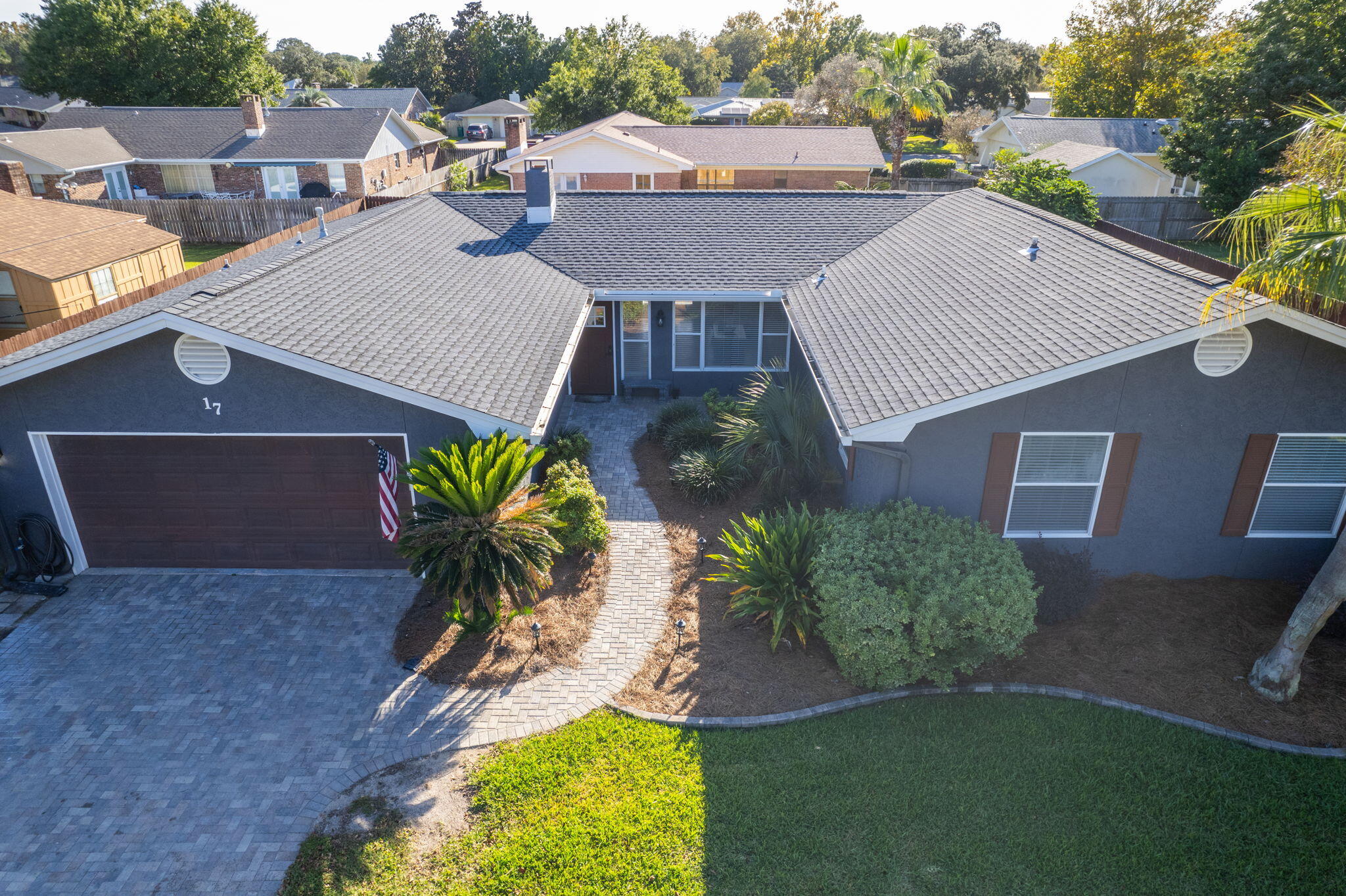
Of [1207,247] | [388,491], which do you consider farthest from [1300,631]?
[1207,247]

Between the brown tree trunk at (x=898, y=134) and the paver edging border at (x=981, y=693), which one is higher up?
the brown tree trunk at (x=898, y=134)

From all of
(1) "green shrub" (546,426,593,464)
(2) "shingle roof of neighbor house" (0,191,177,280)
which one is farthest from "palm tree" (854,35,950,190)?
(2) "shingle roof of neighbor house" (0,191,177,280)

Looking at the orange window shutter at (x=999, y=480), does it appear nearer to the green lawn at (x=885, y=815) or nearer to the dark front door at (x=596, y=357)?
the green lawn at (x=885, y=815)

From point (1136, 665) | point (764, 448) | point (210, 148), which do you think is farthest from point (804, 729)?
point (210, 148)

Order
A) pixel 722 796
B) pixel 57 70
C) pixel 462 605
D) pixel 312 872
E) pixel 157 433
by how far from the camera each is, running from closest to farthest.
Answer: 1. pixel 312 872
2. pixel 722 796
3. pixel 462 605
4. pixel 157 433
5. pixel 57 70

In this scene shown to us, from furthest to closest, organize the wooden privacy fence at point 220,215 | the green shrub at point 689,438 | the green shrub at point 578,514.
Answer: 1. the wooden privacy fence at point 220,215
2. the green shrub at point 689,438
3. the green shrub at point 578,514

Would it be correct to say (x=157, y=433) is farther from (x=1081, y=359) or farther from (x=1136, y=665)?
(x=1136, y=665)

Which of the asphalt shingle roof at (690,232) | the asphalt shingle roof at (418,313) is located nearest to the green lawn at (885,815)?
the asphalt shingle roof at (418,313)
